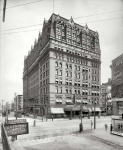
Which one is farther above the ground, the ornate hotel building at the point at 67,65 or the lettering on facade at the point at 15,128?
the ornate hotel building at the point at 67,65

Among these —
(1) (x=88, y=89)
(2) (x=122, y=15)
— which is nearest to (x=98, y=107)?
(1) (x=88, y=89)

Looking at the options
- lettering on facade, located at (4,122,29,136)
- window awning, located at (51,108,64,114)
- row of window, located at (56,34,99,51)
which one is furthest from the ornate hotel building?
lettering on facade, located at (4,122,29,136)

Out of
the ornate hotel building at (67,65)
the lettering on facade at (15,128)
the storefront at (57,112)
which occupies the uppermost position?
the ornate hotel building at (67,65)

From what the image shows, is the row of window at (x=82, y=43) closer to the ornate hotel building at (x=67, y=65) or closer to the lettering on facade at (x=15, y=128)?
the ornate hotel building at (x=67, y=65)

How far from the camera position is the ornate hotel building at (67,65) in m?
46.7

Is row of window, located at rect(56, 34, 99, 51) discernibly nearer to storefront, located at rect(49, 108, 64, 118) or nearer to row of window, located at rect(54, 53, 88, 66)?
row of window, located at rect(54, 53, 88, 66)

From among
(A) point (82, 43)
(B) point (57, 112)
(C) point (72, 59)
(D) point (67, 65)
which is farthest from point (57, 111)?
(A) point (82, 43)

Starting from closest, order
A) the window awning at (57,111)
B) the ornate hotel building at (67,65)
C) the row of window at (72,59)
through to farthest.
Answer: the window awning at (57,111), the ornate hotel building at (67,65), the row of window at (72,59)

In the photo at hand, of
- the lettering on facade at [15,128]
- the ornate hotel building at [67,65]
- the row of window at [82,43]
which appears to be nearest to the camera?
the lettering on facade at [15,128]

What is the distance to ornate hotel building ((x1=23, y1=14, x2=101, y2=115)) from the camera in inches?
1839

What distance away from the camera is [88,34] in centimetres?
5481

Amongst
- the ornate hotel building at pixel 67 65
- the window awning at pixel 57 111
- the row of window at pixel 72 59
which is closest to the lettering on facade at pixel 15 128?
the window awning at pixel 57 111

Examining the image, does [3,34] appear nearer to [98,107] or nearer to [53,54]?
[53,54]

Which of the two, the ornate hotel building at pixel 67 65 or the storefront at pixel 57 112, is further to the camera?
the ornate hotel building at pixel 67 65
